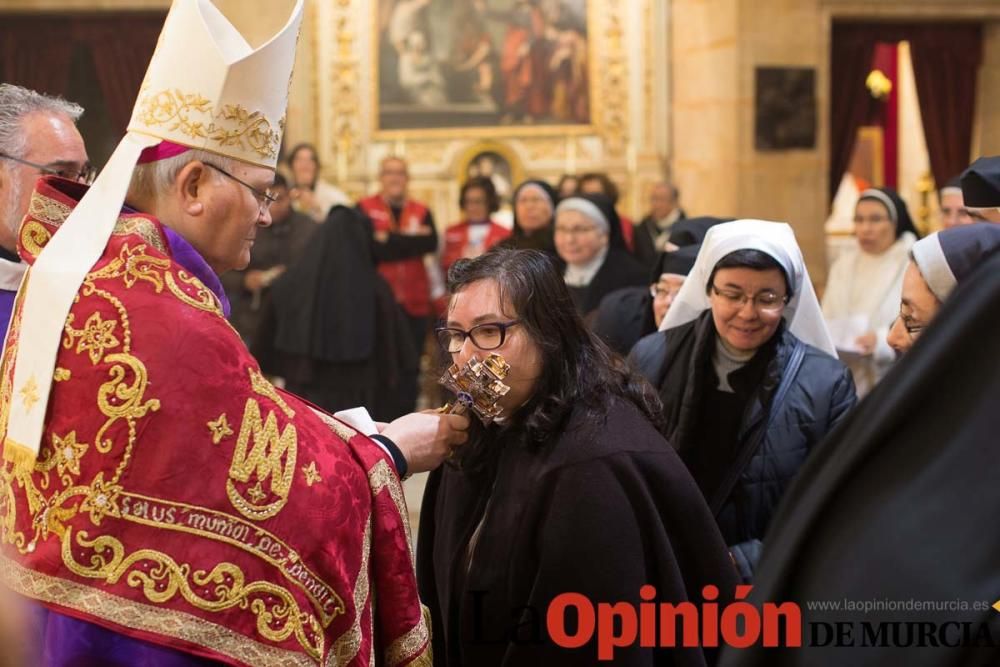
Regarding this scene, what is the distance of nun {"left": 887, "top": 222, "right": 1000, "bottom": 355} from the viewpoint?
2596mm

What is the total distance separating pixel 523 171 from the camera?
43.8 ft

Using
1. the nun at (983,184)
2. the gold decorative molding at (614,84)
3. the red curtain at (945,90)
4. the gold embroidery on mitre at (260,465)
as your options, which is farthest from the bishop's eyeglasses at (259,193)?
the red curtain at (945,90)

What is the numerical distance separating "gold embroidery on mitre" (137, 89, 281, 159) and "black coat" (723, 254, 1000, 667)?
4.52 ft

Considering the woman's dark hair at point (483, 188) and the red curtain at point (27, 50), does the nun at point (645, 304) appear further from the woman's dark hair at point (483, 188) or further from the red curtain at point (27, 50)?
the red curtain at point (27, 50)

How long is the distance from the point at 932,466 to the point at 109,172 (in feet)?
4.90

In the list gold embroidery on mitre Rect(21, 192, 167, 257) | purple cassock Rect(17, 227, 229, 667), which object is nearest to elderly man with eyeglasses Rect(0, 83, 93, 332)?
gold embroidery on mitre Rect(21, 192, 167, 257)

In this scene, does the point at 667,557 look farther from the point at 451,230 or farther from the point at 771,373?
the point at 451,230

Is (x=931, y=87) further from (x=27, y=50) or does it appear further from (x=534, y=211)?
(x=27, y=50)

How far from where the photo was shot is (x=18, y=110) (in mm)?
3275

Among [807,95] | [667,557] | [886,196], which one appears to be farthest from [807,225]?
[667,557]

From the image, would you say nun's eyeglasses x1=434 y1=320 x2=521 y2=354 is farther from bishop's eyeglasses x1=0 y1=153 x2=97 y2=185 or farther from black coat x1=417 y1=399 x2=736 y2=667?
bishop's eyeglasses x1=0 y1=153 x2=97 y2=185

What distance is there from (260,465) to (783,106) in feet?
35.1

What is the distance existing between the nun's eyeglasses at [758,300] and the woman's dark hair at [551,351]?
0.71 meters

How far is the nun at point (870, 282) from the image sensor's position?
6906mm
